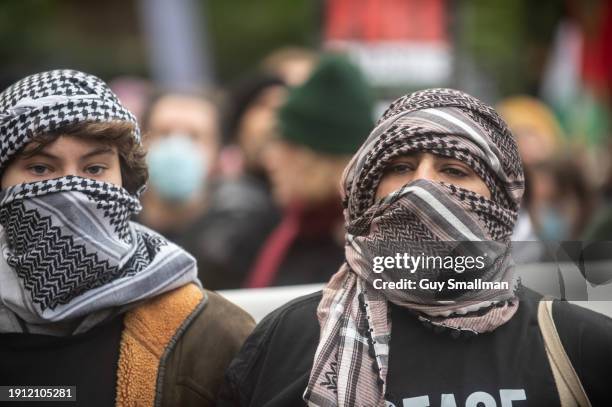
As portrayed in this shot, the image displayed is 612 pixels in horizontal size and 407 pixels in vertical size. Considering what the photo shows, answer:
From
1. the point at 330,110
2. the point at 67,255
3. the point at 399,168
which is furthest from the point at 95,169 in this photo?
the point at 330,110

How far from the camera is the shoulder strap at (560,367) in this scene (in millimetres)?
3096

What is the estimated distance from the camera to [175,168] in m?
6.95

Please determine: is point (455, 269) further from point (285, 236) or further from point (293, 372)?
point (285, 236)

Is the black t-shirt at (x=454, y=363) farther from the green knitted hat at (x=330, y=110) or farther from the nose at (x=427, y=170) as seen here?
the green knitted hat at (x=330, y=110)

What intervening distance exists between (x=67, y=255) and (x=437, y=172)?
1.08m

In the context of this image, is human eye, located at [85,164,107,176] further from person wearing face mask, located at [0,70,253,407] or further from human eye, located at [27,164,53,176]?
human eye, located at [27,164,53,176]

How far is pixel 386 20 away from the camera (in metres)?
8.74

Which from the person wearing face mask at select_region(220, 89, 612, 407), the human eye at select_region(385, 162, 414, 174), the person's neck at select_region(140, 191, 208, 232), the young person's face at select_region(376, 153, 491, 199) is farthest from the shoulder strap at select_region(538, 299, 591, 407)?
the person's neck at select_region(140, 191, 208, 232)

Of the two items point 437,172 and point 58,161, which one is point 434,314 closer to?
point 437,172

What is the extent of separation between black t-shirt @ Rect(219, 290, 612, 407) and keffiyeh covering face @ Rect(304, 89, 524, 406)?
4 cm

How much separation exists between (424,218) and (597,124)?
929 centimetres

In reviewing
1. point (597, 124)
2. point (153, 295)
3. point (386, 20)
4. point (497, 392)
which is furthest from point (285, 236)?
point (597, 124)

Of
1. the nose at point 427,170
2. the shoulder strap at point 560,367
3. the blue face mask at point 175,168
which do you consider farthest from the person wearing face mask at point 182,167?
the shoulder strap at point 560,367

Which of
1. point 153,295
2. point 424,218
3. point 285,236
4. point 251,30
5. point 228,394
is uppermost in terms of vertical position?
point 424,218
